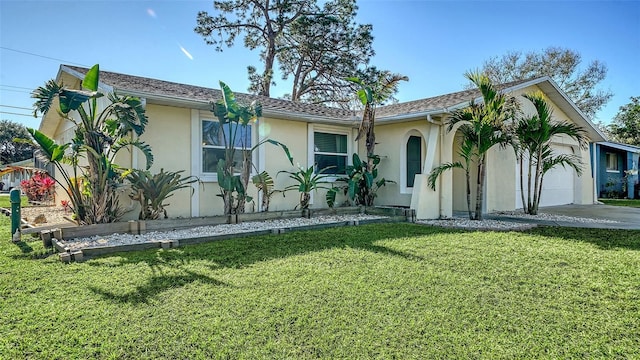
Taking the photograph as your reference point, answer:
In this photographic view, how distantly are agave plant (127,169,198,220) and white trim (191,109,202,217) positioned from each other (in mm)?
938

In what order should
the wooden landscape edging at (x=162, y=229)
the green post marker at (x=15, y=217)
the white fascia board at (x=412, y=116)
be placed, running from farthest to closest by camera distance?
1. the white fascia board at (x=412, y=116)
2. the green post marker at (x=15, y=217)
3. the wooden landscape edging at (x=162, y=229)

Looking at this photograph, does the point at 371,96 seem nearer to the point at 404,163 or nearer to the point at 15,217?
the point at 404,163

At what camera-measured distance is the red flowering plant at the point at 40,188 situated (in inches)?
560

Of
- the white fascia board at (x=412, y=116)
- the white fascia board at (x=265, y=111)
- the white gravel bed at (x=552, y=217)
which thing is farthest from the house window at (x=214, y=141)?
the white gravel bed at (x=552, y=217)

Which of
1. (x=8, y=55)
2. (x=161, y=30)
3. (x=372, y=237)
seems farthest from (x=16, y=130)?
(x=372, y=237)

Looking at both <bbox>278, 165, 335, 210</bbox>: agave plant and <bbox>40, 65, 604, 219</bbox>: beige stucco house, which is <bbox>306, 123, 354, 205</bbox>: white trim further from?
<bbox>278, 165, 335, 210</bbox>: agave plant

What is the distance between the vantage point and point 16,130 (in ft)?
145

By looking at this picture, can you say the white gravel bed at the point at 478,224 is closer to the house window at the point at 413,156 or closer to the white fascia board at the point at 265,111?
the house window at the point at 413,156

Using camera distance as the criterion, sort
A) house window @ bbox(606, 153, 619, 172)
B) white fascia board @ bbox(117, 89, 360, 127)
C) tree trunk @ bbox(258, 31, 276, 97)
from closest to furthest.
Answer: white fascia board @ bbox(117, 89, 360, 127) → house window @ bbox(606, 153, 619, 172) → tree trunk @ bbox(258, 31, 276, 97)

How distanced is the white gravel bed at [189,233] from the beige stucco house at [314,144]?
125cm

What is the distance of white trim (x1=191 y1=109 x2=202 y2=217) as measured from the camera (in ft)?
30.1

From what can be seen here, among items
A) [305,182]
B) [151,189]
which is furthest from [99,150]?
[305,182]

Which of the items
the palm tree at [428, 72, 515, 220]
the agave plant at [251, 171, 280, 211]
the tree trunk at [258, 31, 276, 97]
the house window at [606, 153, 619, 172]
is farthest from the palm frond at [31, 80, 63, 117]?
the house window at [606, 153, 619, 172]

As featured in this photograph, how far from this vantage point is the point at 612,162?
2184 cm
